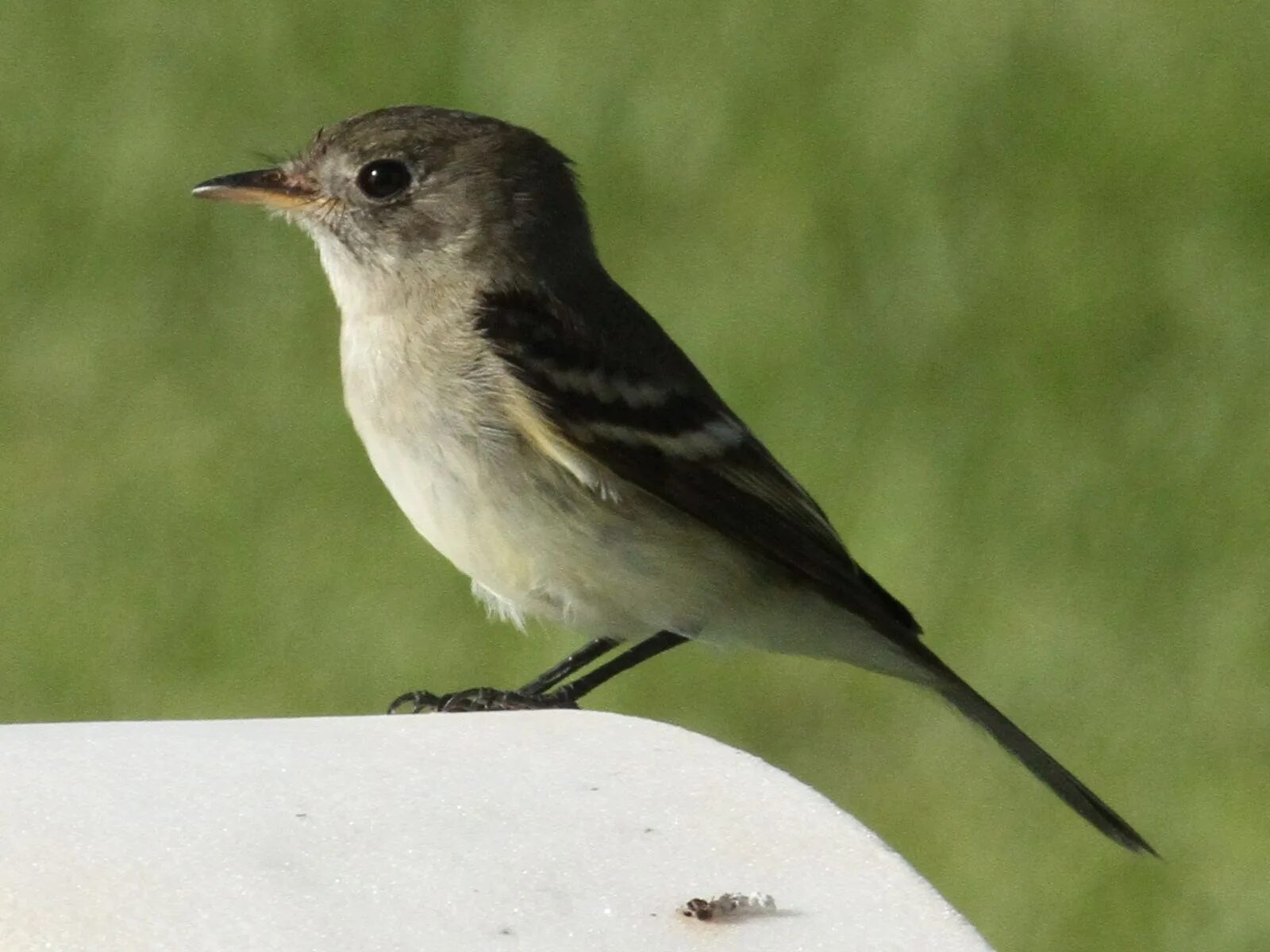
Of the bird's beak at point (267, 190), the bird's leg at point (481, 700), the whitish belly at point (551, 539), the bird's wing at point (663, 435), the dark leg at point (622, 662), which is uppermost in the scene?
the bird's beak at point (267, 190)

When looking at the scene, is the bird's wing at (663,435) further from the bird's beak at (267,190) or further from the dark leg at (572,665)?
the bird's beak at (267,190)

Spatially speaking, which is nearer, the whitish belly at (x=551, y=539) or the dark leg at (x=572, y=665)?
the whitish belly at (x=551, y=539)

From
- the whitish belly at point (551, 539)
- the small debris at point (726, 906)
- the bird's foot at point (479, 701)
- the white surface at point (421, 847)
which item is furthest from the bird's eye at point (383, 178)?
the small debris at point (726, 906)

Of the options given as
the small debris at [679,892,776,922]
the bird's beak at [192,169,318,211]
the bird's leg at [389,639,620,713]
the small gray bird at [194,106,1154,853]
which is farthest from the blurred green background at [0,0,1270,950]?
the small debris at [679,892,776,922]

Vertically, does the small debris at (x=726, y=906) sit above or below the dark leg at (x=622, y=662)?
above

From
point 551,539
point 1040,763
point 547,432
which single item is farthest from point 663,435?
point 1040,763

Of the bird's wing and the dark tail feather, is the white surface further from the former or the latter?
the dark tail feather

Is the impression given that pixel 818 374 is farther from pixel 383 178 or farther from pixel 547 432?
pixel 547 432

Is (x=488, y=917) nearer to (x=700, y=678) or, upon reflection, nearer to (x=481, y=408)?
(x=481, y=408)
